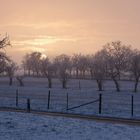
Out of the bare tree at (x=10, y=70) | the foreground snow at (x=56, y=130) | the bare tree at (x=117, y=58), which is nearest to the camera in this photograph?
the foreground snow at (x=56, y=130)

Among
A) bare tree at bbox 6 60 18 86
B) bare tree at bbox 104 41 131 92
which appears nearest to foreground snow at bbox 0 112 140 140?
bare tree at bbox 6 60 18 86

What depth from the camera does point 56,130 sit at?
19.5m

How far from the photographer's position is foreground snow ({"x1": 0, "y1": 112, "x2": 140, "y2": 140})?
18.2m

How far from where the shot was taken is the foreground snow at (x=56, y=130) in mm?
18219

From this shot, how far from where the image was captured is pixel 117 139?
60.9 ft

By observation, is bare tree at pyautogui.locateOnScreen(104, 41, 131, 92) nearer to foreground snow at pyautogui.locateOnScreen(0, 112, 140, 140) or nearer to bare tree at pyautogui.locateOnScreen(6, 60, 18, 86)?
bare tree at pyautogui.locateOnScreen(6, 60, 18, 86)

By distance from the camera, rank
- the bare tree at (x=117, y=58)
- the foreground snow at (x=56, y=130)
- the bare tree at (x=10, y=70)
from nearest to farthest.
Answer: the foreground snow at (x=56, y=130), the bare tree at (x=10, y=70), the bare tree at (x=117, y=58)

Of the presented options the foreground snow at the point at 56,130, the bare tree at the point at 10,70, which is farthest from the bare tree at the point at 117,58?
the foreground snow at the point at 56,130

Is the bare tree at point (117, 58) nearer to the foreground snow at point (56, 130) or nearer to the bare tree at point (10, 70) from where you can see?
the bare tree at point (10, 70)

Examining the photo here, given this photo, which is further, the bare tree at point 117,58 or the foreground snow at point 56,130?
the bare tree at point 117,58

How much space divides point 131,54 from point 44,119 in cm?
9514

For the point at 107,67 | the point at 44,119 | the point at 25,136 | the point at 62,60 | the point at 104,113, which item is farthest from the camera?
the point at 62,60

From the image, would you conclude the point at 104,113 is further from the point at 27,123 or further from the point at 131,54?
the point at 131,54

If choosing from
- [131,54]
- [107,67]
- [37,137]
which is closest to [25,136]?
[37,137]
